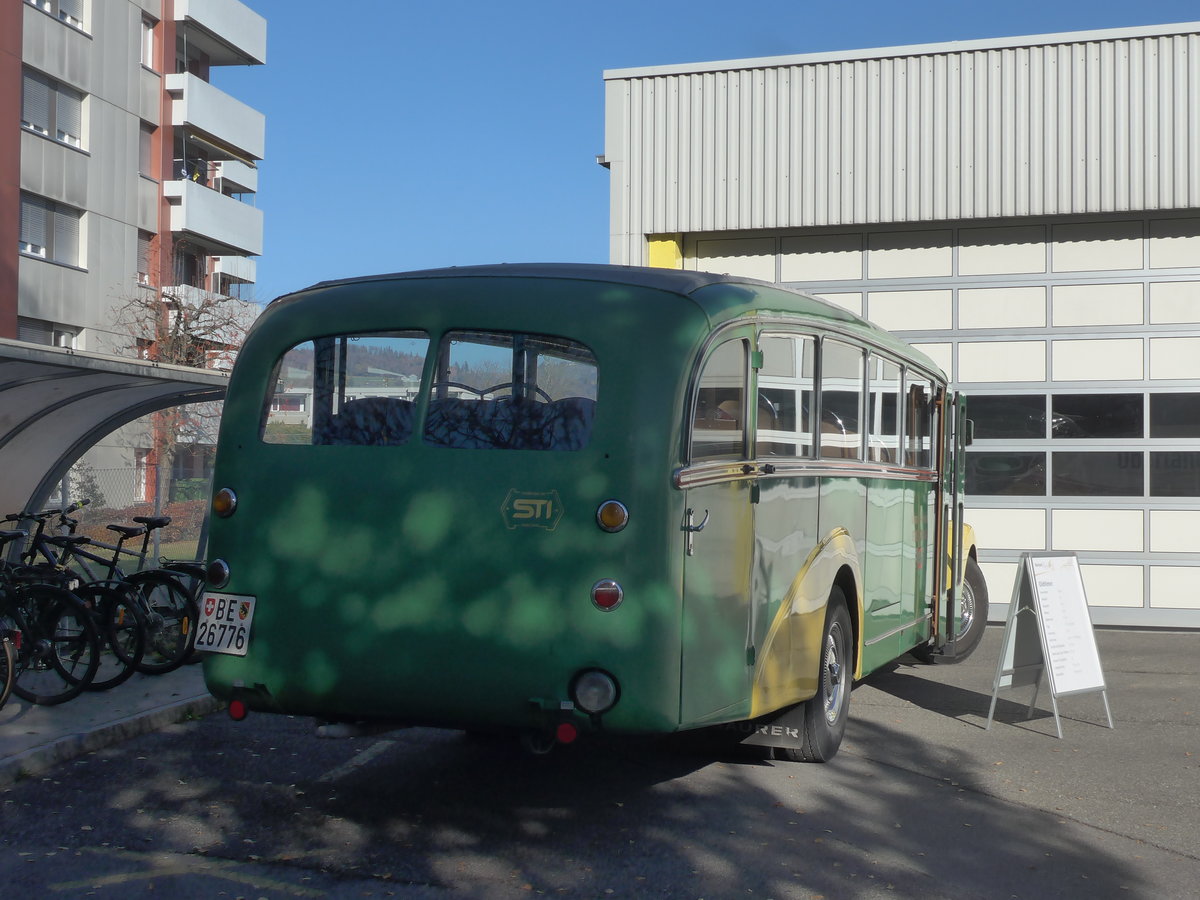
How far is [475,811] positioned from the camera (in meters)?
6.62

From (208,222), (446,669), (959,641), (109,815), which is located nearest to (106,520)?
(959,641)

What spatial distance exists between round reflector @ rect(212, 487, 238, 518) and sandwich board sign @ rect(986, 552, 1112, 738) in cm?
520

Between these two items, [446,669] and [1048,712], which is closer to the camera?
[446,669]

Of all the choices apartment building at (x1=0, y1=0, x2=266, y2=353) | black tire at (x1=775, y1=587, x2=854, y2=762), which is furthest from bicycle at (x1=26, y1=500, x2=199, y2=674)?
apartment building at (x1=0, y1=0, x2=266, y2=353)

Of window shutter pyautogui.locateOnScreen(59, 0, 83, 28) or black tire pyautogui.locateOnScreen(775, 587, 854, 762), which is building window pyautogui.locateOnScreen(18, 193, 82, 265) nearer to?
window shutter pyautogui.locateOnScreen(59, 0, 83, 28)

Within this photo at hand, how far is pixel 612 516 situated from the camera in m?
5.82

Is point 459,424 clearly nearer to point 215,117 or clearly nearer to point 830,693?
point 830,693

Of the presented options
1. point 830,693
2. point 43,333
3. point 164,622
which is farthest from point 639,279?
point 43,333

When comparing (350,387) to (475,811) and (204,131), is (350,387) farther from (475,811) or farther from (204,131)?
(204,131)

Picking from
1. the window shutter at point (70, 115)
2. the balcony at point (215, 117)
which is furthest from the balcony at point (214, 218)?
the window shutter at point (70, 115)

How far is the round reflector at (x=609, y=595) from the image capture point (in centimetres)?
578

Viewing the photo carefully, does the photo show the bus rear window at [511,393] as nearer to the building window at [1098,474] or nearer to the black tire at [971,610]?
the black tire at [971,610]

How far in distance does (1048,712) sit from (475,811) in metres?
5.02

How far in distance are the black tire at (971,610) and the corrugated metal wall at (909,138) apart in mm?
4208
